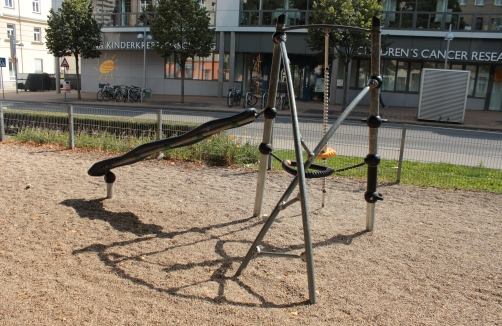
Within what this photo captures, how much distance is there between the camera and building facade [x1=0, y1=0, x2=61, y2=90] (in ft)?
145

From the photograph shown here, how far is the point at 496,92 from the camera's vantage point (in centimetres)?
2706

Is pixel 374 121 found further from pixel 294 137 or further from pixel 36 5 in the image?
pixel 36 5

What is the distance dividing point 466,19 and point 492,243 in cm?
2367

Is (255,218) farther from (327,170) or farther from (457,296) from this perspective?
(457,296)

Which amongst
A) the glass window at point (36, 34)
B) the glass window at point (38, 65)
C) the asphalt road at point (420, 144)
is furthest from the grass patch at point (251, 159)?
the glass window at point (36, 34)

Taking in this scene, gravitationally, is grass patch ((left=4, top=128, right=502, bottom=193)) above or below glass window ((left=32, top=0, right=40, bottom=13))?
below

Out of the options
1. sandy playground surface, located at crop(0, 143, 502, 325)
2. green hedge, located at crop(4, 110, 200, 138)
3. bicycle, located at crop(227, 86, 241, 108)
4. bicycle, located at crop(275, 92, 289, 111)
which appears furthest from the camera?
bicycle, located at crop(227, 86, 241, 108)

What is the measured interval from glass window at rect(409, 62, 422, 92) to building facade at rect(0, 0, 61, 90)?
109 ft

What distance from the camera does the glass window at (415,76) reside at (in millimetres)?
27598

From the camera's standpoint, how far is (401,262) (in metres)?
4.79

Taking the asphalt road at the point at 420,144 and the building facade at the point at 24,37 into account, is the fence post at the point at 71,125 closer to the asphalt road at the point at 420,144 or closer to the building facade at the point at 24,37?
the asphalt road at the point at 420,144

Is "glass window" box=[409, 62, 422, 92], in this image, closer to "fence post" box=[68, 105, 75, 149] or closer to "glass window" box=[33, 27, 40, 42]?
"fence post" box=[68, 105, 75, 149]

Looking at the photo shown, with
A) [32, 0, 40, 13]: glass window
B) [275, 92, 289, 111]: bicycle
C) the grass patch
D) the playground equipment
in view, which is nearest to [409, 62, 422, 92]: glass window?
[275, 92, 289, 111]: bicycle

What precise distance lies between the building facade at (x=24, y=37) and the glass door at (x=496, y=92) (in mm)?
37423
